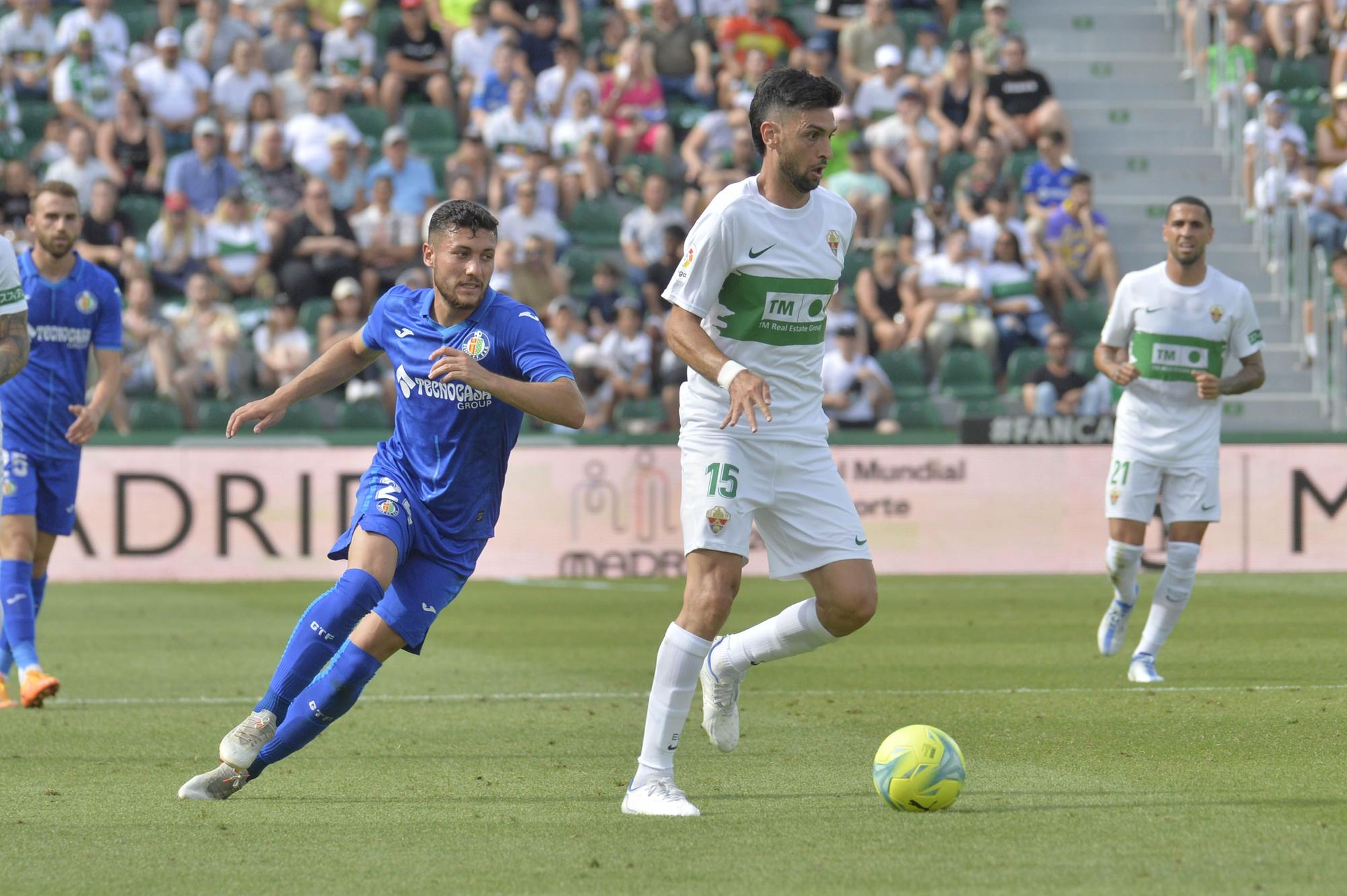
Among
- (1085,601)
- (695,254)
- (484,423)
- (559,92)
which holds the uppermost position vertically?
(559,92)

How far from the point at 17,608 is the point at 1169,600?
615 cm

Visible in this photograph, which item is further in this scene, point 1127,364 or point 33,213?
point 1127,364

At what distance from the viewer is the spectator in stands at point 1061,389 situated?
59.7ft

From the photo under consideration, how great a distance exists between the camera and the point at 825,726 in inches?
328

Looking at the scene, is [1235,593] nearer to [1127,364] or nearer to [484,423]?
[1127,364]

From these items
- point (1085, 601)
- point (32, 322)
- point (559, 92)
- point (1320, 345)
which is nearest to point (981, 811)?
point (32, 322)

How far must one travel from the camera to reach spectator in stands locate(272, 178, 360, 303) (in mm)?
19672

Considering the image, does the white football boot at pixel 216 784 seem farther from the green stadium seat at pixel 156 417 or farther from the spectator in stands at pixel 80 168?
the spectator in stands at pixel 80 168

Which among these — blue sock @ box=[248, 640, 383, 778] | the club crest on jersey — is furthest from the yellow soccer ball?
the club crest on jersey

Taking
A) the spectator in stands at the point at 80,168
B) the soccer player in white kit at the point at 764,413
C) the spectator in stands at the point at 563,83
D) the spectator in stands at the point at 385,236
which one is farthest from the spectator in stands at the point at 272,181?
the soccer player in white kit at the point at 764,413

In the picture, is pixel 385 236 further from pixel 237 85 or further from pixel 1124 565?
pixel 1124 565

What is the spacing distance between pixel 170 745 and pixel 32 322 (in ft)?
8.90

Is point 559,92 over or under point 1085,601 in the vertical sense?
over

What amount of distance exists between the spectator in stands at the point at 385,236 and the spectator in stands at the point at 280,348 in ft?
4.08
